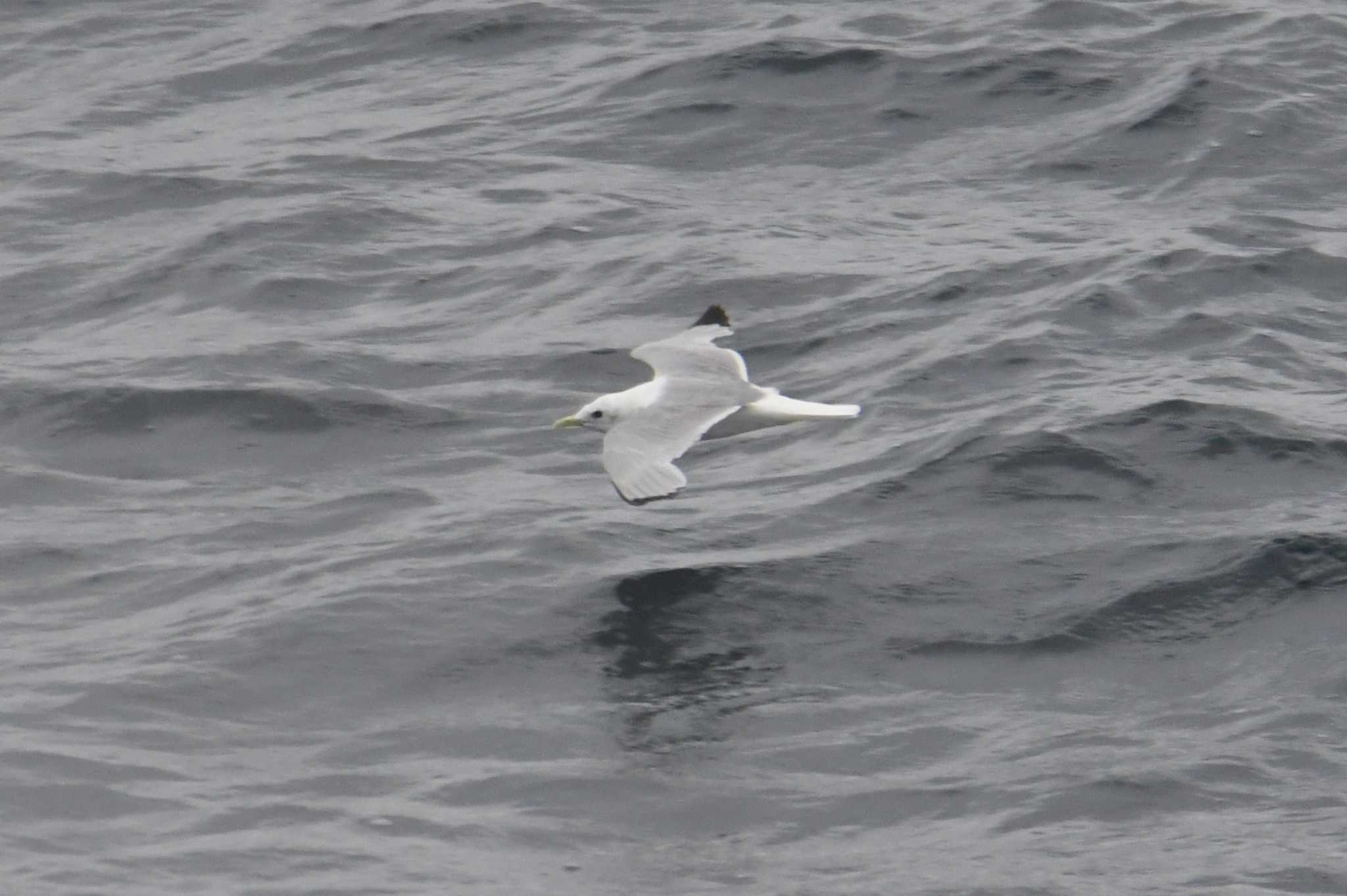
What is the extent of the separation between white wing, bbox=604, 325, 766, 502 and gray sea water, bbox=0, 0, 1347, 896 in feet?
2.81

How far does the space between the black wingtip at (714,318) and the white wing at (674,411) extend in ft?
0.21

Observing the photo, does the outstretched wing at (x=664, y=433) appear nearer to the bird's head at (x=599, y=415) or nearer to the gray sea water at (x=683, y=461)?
the bird's head at (x=599, y=415)

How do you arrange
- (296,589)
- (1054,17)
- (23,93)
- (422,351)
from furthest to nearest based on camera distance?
(23,93) < (1054,17) < (422,351) < (296,589)

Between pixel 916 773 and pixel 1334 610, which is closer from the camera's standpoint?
pixel 916 773

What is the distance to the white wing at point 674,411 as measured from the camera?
10.6 m

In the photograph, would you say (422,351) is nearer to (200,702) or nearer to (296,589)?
(296,589)

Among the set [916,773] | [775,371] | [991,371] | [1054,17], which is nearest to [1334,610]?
[916,773]

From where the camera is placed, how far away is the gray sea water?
9227mm

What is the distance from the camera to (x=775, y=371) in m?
14.6

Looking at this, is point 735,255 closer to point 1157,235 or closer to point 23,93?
point 1157,235

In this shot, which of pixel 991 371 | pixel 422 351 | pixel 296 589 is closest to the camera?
pixel 296 589

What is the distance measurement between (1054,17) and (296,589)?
11.5m

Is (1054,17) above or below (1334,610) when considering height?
above

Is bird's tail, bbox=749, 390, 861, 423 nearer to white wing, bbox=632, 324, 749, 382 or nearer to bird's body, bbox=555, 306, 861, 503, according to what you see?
bird's body, bbox=555, 306, 861, 503
